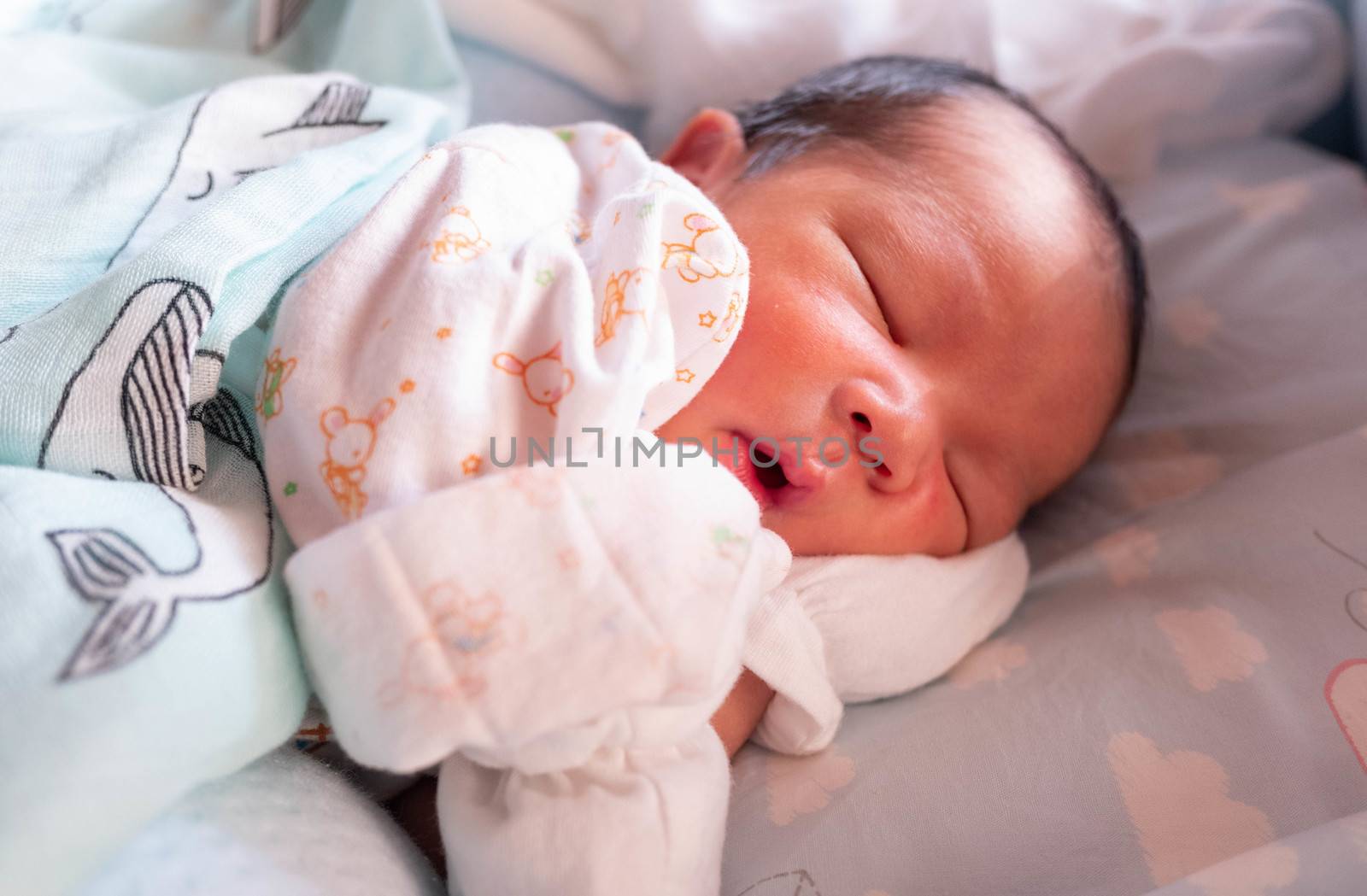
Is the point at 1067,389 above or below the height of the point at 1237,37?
below

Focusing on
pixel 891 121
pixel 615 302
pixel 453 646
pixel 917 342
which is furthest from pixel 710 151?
pixel 453 646

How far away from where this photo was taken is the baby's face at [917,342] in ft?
2.80

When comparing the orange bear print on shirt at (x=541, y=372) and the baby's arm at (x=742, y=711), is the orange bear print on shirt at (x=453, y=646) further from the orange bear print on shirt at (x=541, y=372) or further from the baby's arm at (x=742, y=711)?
the baby's arm at (x=742, y=711)

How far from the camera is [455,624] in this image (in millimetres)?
609

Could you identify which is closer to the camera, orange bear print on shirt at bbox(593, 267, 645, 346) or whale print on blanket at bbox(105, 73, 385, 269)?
orange bear print on shirt at bbox(593, 267, 645, 346)

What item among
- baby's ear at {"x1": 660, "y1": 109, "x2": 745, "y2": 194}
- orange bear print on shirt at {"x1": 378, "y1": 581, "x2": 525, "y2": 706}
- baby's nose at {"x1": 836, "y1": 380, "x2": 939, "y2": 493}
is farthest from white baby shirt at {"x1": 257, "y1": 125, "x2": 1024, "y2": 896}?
baby's ear at {"x1": 660, "y1": 109, "x2": 745, "y2": 194}

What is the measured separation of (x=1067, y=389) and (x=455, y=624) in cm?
66

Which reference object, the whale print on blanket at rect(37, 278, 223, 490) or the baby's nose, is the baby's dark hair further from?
the whale print on blanket at rect(37, 278, 223, 490)

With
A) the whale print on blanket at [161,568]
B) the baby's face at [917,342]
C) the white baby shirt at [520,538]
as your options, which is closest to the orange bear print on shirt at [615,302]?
the white baby shirt at [520,538]

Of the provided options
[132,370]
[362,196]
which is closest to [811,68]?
[362,196]

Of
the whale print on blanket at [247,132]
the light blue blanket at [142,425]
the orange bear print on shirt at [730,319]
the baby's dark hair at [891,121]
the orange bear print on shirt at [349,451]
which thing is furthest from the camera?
the baby's dark hair at [891,121]

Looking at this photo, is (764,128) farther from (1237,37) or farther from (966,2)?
(1237,37)

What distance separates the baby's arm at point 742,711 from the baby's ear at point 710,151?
19.7 inches

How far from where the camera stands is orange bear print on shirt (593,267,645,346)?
0.72m
